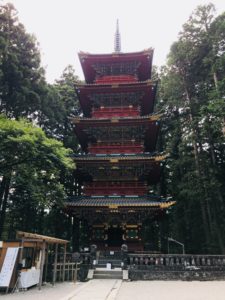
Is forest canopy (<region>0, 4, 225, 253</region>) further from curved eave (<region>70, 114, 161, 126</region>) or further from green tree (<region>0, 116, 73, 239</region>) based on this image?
curved eave (<region>70, 114, 161, 126</region>)

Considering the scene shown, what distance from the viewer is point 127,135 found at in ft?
67.8

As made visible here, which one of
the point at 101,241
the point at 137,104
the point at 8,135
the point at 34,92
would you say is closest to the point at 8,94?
the point at 34,92

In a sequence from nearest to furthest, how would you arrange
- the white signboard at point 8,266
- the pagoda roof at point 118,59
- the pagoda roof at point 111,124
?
the white signboard at point 8,266
the pagoda roof at point 111,124
the pagoda roof at point 118,59

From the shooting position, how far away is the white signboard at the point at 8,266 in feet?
30.9

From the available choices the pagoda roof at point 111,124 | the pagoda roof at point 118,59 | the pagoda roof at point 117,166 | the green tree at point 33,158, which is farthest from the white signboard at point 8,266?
the pagoda roof at point 118,59

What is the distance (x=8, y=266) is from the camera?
9.67 meters

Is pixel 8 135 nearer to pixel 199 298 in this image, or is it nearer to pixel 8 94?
pixel 8 94

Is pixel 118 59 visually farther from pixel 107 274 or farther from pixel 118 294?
pixel 118 294

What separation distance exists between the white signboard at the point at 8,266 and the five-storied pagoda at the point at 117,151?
7.24m

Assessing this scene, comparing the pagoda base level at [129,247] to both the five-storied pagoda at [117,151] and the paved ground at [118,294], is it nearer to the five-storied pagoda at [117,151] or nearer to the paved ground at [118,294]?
the five-storied pagoda at [117,151]

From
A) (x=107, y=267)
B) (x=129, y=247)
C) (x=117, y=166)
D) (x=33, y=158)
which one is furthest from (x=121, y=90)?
(x=107, y=267)

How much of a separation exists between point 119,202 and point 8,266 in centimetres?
886

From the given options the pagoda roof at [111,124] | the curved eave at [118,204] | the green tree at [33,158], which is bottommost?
the curved eave at [118,204]

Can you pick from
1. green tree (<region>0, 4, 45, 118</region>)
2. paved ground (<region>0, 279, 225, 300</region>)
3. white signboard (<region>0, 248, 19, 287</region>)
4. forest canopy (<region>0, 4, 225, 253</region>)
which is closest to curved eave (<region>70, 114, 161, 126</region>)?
forest canopy (<region>0, 4, 225, 253</region>)
